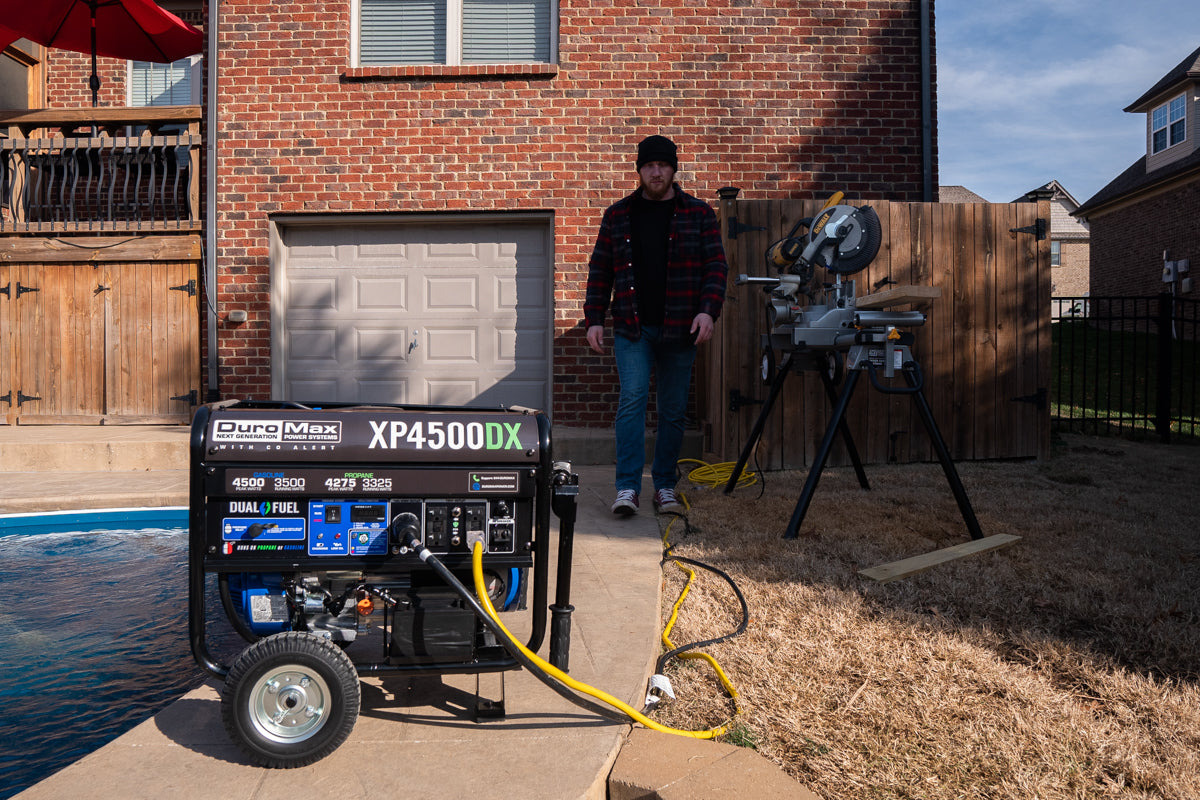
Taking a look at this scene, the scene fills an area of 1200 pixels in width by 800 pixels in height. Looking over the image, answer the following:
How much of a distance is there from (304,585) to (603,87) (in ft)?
19.9

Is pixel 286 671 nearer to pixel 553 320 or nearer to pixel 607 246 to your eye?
pixel 607 246

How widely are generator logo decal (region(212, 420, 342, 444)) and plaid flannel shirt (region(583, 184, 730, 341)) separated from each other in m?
2.58

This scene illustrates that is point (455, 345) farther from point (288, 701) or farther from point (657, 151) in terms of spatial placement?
point (288, 701)

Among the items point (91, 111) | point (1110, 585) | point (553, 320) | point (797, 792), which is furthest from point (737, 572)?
point (91, 111)

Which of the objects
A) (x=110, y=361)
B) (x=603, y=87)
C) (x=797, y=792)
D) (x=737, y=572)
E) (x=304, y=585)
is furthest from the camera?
(x=110, y=361)

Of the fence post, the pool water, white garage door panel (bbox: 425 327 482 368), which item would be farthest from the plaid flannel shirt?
the fence post

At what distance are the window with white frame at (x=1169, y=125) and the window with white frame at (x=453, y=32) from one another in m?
18.8

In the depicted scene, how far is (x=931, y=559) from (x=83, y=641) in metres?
3.34

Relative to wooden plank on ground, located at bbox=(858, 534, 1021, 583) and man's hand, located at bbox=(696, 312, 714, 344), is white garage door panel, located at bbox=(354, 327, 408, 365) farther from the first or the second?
wooden plank on ground, located at bbox=(858, 534, 1021, 583)

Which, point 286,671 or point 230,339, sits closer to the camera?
point 286,671

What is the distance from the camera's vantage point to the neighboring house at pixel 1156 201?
A: 18125 mm

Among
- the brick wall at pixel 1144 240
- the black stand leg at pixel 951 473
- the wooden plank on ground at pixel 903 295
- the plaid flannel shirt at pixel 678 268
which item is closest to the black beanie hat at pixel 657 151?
the plaid flannel shirt at pixel 678 268

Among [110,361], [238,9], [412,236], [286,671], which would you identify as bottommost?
[286,671]

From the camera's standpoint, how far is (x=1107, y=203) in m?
21.4
